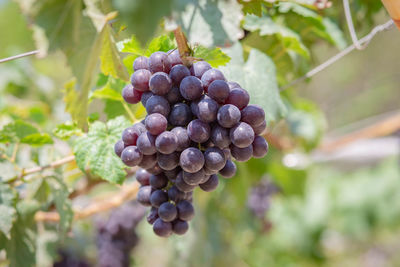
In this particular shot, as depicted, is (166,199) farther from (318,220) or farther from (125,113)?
(318,220)

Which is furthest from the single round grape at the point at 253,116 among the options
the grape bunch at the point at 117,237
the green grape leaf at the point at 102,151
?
the grape bunch at the point at 117,237

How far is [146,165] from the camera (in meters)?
0.46

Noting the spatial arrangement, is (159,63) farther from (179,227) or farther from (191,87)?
(179,227)

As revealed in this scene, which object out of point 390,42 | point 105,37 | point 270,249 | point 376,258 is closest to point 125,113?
point 105,37

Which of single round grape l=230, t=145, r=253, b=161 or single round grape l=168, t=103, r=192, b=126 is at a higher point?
single round grape l=168, t=103, r=192, b=126

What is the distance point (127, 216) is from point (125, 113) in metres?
0.58

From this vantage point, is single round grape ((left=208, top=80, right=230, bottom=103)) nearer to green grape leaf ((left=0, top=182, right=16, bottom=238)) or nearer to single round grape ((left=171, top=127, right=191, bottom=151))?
single round grape ((left=171, top=127, right=191, bottom=151))

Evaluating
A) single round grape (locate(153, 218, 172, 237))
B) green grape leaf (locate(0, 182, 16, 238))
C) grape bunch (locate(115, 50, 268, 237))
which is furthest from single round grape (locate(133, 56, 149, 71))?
green grape leaf (locate(0, 182, 16, 238))

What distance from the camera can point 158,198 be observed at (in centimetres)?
51

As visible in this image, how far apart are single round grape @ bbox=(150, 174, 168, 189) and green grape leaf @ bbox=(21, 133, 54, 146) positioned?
247 millimetres

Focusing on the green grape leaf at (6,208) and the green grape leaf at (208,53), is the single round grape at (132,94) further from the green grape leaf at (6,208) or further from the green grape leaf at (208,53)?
the green grape leaf at (6,208)

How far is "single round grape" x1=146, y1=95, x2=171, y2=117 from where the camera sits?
1.43 ft

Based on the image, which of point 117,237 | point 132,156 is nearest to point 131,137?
point 132,156

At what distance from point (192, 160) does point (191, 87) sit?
0.28 feet
